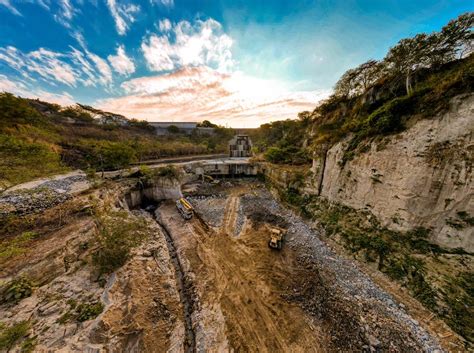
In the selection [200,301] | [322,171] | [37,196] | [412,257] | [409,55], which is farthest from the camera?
[322,171]

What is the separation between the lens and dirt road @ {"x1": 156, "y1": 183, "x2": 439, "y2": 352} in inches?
224

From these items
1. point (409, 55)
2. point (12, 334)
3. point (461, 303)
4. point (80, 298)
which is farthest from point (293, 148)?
point (12, 334)

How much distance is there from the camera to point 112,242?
8.01 m

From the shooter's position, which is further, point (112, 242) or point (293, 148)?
point (293, 148)

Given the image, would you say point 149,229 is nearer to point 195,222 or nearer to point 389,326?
point 195,222

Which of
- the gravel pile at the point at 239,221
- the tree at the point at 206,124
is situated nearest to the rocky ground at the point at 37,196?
the gravel pile at the point at 239,221

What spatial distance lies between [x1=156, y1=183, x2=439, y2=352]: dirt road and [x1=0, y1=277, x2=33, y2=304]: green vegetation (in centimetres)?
590

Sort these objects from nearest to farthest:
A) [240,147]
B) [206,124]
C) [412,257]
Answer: [412,257], [240,147], [206,124]

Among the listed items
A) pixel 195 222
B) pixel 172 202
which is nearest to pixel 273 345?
pixel 195 222

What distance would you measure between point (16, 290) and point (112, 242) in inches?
118

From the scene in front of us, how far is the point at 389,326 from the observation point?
6051 millimetres

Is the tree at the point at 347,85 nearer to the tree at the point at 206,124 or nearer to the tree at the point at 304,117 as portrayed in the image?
the tree at the point at 304,117

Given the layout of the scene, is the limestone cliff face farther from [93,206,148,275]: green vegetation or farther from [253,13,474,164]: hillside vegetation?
[93,206,148,275]: green vegetation

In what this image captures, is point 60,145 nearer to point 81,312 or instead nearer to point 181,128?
point 81,312
